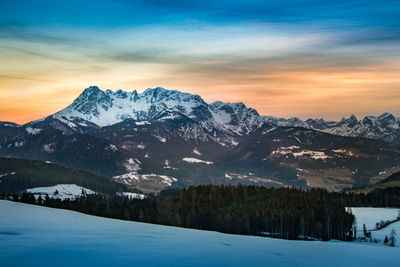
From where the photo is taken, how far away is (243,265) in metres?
56.6

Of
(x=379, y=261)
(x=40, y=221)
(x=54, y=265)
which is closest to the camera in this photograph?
(x=54, y=265)

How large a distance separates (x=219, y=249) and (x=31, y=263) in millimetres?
28853

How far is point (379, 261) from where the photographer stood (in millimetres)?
74062

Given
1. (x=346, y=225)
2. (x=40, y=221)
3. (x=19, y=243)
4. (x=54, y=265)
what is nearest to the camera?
(x=54, y=265)

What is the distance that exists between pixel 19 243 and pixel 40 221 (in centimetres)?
3096

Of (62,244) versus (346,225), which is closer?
(62,244)

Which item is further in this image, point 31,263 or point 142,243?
point 142,243

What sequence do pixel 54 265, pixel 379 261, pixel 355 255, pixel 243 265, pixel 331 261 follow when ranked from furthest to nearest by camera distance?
pixel 355 255 → pixel 379 261 → pixel 331 261 → pixel 243 265 → pixel 54 265

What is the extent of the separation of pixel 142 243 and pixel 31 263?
2216 cm

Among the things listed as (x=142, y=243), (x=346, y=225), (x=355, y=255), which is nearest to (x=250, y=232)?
(x=346, y=225)

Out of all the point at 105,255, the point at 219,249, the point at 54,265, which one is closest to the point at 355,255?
the point at 219,249

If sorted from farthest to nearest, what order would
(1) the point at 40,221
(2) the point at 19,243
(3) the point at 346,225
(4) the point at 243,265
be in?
(3) the point at 346,225
(1) the point at 40,221
(2) the point at 19,243
(4) the point at 243,265

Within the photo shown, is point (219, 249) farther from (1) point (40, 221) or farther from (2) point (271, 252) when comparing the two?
(1) point (40, 221)

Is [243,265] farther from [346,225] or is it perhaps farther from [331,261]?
[346,225]
